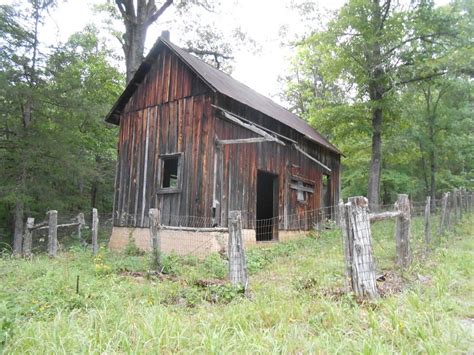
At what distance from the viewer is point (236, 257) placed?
5496 mm

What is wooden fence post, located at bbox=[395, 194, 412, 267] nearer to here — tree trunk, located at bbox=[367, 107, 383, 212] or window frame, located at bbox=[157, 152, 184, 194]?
window frame, located at bbox=[157, 152, 184, 194]

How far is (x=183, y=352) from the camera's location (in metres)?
3.09

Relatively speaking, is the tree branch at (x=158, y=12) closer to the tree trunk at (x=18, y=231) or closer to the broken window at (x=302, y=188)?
the tree trunk at (x=18, y=231)

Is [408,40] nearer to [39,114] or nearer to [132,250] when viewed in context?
[132,250]

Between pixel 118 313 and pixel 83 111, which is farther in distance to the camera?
pixel 83 111

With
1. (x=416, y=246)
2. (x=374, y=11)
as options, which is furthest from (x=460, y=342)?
(x=374, y=11)

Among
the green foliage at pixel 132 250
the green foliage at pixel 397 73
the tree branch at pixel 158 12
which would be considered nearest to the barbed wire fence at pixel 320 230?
the green foliage at pixel 132 250

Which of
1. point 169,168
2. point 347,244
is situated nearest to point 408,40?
point 169,168

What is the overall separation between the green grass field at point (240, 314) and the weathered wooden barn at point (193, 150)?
3823mm

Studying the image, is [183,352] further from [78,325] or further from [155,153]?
[155,153]

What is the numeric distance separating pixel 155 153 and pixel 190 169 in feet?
5.49

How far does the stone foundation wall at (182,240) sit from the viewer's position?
9633mm

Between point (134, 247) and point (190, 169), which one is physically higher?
point (190, 169)

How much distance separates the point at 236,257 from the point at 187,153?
18.7 ft
